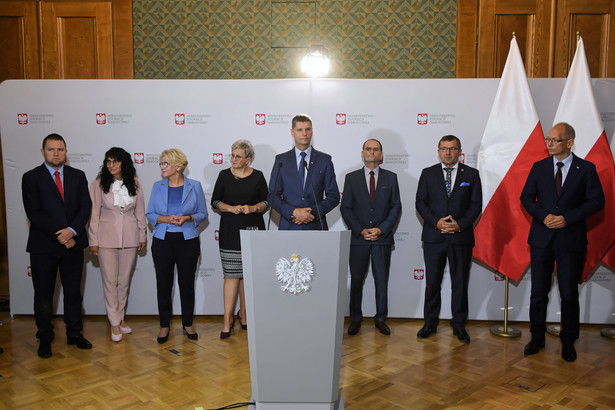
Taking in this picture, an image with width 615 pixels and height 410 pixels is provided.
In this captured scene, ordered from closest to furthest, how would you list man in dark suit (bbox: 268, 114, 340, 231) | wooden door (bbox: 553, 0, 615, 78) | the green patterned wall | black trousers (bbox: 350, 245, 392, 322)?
man in dark suit (bbox: 268, 114, 340, 231) → black trousers (bbox: 350, 245, 392, 322) → wooden door (bbox: 553, 0, 615, 78) → the green patterned wall

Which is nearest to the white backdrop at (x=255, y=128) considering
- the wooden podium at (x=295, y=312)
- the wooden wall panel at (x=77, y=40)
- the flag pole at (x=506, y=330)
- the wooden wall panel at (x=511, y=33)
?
the flag pole at (x=506, y=330)

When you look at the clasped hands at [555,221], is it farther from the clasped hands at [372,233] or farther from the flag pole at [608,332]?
the flag pole at [608,332]

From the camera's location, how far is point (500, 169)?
425 centimetres

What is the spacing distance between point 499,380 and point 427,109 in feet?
8.00

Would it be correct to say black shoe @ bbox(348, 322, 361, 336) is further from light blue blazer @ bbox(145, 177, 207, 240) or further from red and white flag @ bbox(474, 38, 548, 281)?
light blue blazer @ bbox(145, 177, 207, 240)

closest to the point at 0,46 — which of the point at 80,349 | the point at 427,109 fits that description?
the point at 80,349

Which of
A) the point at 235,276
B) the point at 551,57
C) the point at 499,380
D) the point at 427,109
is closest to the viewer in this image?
the point at 499,380

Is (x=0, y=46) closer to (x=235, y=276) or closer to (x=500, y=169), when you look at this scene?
(x=235, y=276)

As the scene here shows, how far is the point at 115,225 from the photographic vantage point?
4043mm

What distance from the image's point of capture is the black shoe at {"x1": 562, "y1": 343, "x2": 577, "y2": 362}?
362 cm

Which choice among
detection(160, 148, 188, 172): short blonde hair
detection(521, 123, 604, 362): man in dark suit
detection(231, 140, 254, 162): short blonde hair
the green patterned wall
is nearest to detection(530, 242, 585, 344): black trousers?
detection(521, 123, 604, 362): man in dark suit

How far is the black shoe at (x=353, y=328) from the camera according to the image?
4219mm

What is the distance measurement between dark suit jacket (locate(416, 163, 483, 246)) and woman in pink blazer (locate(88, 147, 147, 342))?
237 centimetres

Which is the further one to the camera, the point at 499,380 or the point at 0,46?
the point at 0,46
